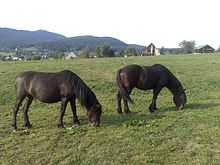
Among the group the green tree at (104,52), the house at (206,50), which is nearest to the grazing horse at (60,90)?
the green tree at (104,52)

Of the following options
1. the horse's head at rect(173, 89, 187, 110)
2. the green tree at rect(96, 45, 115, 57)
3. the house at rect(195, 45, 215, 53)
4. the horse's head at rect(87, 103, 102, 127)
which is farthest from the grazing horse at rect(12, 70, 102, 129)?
the house at rect(195, 45, 215, 53)

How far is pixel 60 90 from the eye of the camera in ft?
33.7

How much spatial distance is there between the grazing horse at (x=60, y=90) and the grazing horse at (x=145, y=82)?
1.98 m

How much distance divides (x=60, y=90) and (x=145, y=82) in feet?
12.0

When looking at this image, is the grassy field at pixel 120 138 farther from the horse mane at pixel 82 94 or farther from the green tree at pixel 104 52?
the green tree at pixel 104 52

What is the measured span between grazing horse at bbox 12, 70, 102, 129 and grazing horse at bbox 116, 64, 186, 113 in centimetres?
198

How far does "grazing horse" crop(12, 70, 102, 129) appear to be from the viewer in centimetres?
1022

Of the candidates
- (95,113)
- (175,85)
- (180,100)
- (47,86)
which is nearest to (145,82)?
(175,85)

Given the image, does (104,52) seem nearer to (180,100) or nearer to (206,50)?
(206,50)

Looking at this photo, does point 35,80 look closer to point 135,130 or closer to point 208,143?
point 135,130

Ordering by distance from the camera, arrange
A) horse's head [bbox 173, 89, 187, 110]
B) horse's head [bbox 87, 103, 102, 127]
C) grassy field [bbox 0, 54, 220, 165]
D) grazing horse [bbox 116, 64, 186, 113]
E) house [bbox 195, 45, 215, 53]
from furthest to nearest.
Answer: house [bbox 195, 45, 215, 53]
horse's head [bbox 173, 89, 187, 110]
grazing horse [bbox 116, 64, 186, 113]
horse's head [bbox 87, 103, 102, 127]
grassy field [bbox 0, 54, 220, 165]

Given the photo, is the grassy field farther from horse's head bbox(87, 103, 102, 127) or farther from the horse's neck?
the horse's neck

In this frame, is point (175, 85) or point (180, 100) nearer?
point (180, 100)

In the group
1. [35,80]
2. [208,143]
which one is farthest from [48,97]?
[208,143]
